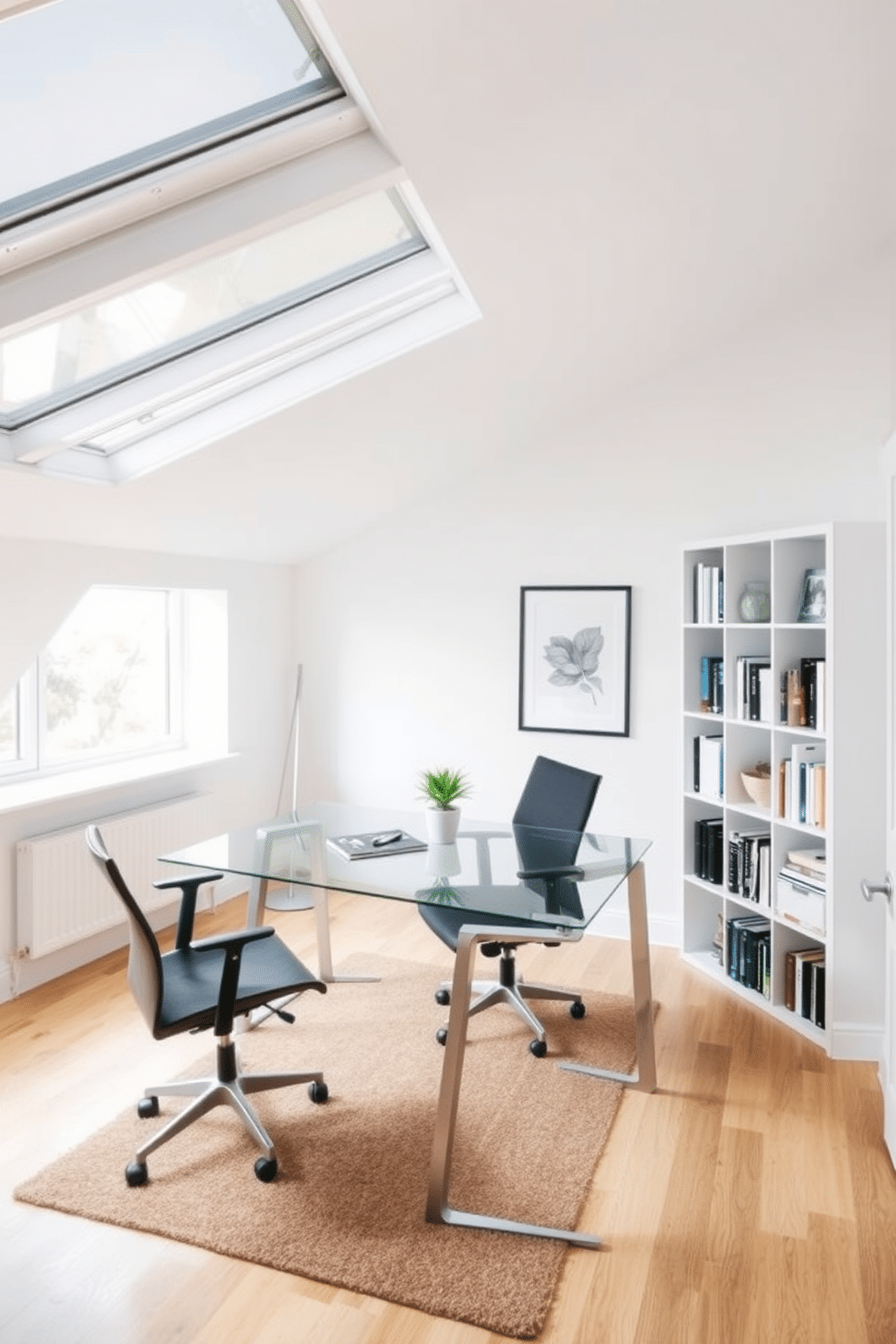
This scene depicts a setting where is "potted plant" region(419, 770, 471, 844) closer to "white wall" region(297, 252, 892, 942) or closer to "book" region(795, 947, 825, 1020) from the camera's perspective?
"book" region(795, 947, 825, 1020)

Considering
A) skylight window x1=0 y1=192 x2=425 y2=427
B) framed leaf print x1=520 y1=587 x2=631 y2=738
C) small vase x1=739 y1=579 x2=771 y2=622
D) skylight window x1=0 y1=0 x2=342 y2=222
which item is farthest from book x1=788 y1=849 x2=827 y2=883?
skylight window x1=0 y1=0 x2=342 y2=222

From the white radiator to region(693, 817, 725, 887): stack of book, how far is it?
99.0 inches

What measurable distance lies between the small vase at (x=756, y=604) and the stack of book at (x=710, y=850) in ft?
3.05

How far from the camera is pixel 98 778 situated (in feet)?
14.5

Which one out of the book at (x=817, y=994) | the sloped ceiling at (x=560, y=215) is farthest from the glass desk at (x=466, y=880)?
the sloped ceiling at (x=560, y=215)

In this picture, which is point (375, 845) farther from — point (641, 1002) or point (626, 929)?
point (626, 929)

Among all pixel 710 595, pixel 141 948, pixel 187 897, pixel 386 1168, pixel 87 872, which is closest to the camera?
pixel 141 948

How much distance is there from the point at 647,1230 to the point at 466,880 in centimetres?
105

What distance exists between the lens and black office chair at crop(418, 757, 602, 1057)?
9.94 ft

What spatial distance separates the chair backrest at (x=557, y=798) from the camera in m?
3.66

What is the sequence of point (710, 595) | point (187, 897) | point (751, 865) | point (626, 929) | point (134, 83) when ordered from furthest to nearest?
point (626, 929) < point (710, 595) < point (751, 865) < point (187, 897) < point (134, 83)

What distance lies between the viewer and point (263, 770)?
18.2ft

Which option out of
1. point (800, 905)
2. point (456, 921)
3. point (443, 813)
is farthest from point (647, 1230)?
point (800, 905)

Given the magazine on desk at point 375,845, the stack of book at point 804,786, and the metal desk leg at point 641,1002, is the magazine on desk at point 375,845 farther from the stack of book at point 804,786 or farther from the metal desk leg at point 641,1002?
the stack of book at point 804,786
